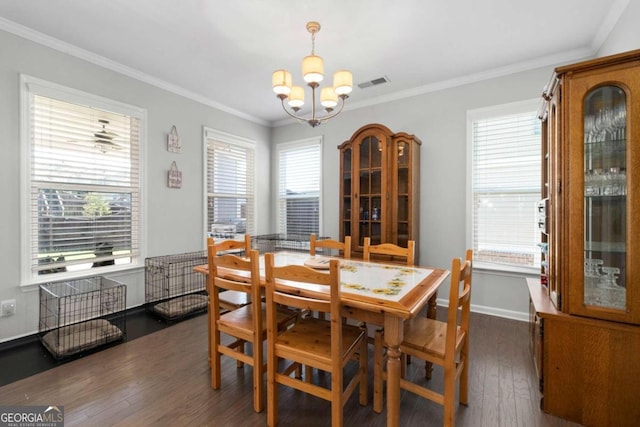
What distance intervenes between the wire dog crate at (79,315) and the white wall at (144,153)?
0.14 m

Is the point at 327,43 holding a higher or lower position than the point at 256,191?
higher

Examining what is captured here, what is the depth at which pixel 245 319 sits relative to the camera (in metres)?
2.00

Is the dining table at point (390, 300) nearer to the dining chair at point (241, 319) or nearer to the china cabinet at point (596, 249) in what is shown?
the dining chair at point (241, 319)

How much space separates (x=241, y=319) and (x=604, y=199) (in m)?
2.33

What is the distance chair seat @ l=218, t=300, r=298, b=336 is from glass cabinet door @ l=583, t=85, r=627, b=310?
71.9 inches

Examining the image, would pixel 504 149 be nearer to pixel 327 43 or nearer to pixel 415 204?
pixel 415 204

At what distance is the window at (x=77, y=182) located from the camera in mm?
2617

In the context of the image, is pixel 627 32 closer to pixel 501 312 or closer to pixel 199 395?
pixel 501 312

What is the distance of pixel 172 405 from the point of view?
1.80 m

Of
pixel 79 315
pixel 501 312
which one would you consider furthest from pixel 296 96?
pixel 501 312

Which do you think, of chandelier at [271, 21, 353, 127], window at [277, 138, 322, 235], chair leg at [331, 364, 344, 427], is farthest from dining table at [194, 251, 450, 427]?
window at [277, 138, 322, 235]

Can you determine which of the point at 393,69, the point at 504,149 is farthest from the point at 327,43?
the point at 504,149

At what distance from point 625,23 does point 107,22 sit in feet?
13.2

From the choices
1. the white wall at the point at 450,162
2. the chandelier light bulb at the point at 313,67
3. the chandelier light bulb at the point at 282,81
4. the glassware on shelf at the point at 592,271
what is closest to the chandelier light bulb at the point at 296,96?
the chandelier light bulb at the point at 282,81
